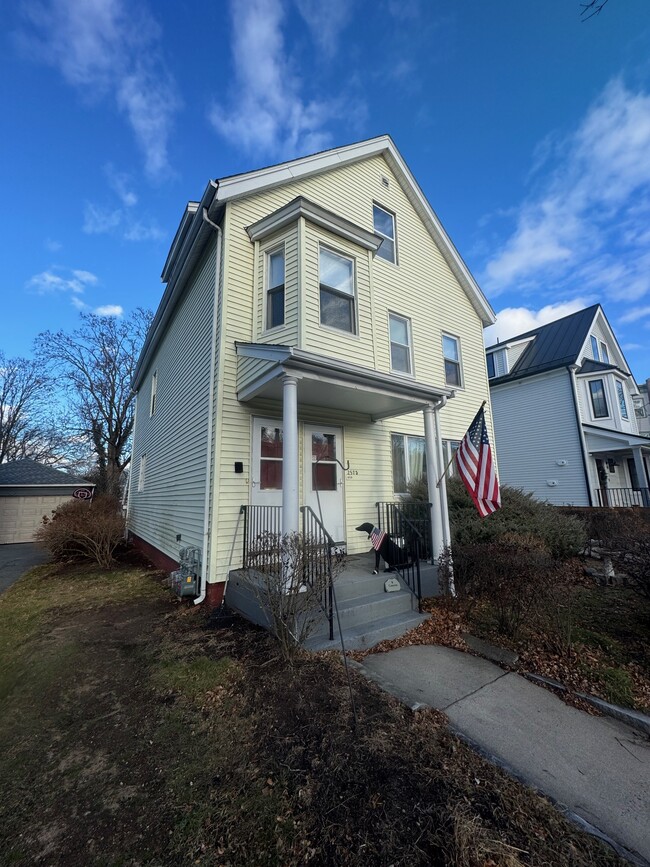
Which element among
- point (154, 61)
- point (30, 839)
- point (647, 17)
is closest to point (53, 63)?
point (154, 61)

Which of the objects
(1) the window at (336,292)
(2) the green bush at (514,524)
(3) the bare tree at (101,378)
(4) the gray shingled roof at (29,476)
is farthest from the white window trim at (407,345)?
(3) the bare tree at (101,378)

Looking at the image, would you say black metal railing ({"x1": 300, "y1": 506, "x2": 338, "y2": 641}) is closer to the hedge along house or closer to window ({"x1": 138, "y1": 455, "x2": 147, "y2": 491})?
the hedge along house

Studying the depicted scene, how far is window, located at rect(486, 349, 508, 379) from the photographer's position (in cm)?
1914

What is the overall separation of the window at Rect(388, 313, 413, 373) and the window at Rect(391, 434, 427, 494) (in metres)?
1.74

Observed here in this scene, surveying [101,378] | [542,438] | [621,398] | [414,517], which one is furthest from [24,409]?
[621,398]

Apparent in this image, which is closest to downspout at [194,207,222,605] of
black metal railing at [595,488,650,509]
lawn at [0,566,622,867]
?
lawn at [0,566,622,867]

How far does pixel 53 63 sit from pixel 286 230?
276 inches

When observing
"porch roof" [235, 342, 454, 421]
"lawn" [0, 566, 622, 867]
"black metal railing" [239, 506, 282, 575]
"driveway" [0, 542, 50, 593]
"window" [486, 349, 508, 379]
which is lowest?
"driveway" [0, 542, 50, 593]

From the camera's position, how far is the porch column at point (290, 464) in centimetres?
502

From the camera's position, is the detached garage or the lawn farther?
the detached garage

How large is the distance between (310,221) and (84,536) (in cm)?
1060

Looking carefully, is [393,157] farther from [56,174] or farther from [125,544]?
[125,544]

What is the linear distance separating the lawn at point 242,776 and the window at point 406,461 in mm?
5155

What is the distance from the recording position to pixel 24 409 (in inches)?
1158
